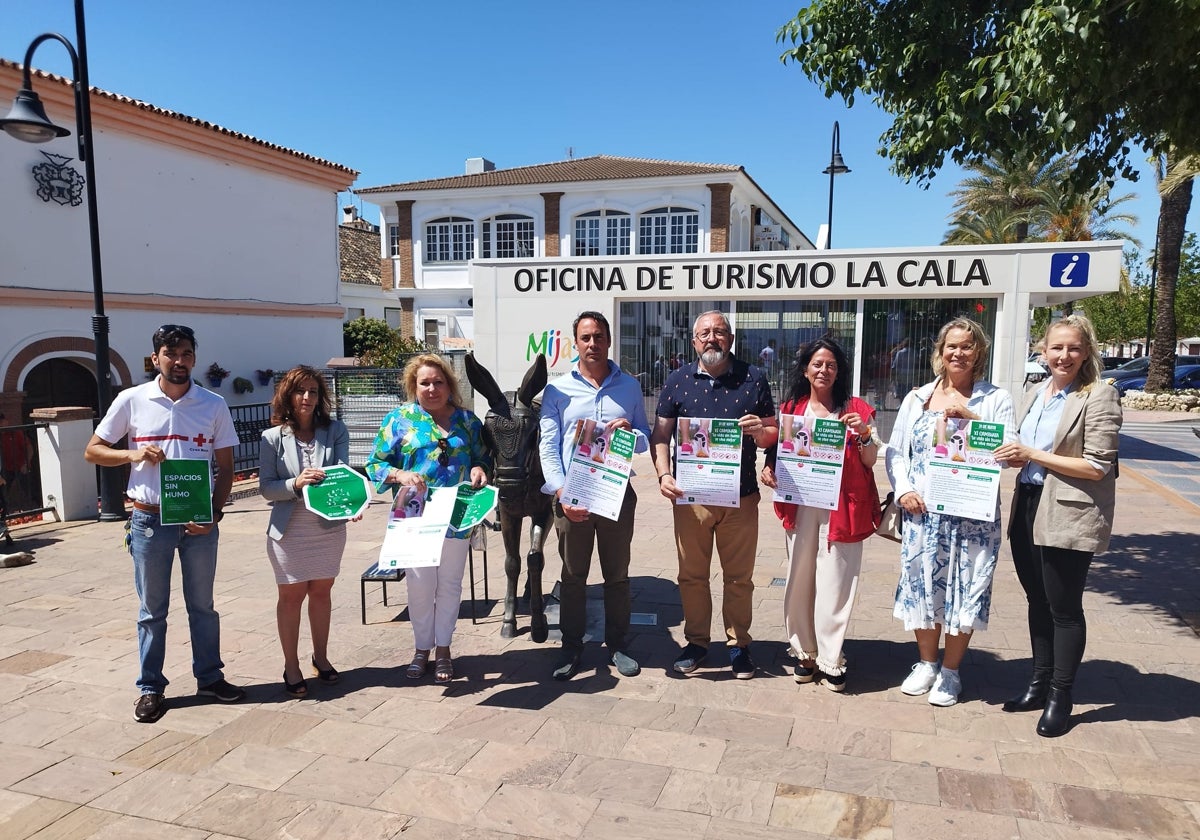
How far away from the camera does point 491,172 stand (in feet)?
115

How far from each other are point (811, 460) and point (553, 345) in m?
10.5

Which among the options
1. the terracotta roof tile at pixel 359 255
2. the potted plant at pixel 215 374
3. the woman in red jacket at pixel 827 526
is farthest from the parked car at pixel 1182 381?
the terracotta roof tile at pixel 359 255

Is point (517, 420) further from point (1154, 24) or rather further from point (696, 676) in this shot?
point (1154, 24)

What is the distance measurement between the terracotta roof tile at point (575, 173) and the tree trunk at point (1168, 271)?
43.3 feet

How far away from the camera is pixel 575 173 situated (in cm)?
3112

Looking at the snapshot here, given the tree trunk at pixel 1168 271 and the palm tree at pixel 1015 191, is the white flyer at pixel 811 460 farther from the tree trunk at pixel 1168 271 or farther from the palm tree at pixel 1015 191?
the palm tree at pixel 1015 191

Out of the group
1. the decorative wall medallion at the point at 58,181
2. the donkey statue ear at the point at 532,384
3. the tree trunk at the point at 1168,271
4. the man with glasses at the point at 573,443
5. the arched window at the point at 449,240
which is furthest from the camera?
the arched window at the point at 449,240

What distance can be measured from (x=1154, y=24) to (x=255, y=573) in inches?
307

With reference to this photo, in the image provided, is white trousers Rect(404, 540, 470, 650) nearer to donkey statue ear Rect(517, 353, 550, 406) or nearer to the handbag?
donkey statue ear Rect(517, 353, 550, 406)

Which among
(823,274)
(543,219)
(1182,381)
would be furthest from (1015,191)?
(823,274)

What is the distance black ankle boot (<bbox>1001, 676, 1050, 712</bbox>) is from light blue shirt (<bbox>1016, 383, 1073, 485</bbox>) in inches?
42.2

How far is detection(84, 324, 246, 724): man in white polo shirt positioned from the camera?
3.92 meters

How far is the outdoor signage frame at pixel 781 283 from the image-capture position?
1181 centimetres

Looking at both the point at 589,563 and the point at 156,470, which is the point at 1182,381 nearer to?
the point at 589,563
